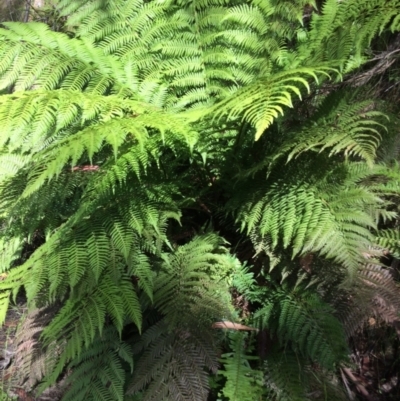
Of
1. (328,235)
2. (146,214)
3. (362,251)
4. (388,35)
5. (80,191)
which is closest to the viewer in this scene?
(328,235)

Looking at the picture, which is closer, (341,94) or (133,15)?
(341,94)

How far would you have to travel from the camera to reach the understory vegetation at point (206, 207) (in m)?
1.46

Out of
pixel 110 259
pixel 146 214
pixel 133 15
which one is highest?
pixel 133 15

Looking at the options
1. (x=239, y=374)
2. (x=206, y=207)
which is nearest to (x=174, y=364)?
(x=239, y=374)

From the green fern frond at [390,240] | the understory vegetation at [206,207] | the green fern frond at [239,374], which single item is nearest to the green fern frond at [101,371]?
the understory vegetation at [206,207]

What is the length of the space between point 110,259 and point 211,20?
3.89 ft

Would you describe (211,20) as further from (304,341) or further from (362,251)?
(304,341)

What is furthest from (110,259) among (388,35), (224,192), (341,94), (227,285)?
(388,35)

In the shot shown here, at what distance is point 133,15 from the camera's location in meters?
2.01

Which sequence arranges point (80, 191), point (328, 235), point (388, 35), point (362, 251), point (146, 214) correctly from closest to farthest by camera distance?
point (328, 235) < point (362, 251) < point (146, 214) < point (80, 191) < point (388, 35)

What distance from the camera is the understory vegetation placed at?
4.80ft

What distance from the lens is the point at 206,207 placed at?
1969 mm

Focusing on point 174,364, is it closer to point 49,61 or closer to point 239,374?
point 239,374

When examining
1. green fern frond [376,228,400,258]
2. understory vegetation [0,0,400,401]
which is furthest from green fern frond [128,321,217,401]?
green fern frond [376,228,400,258]
